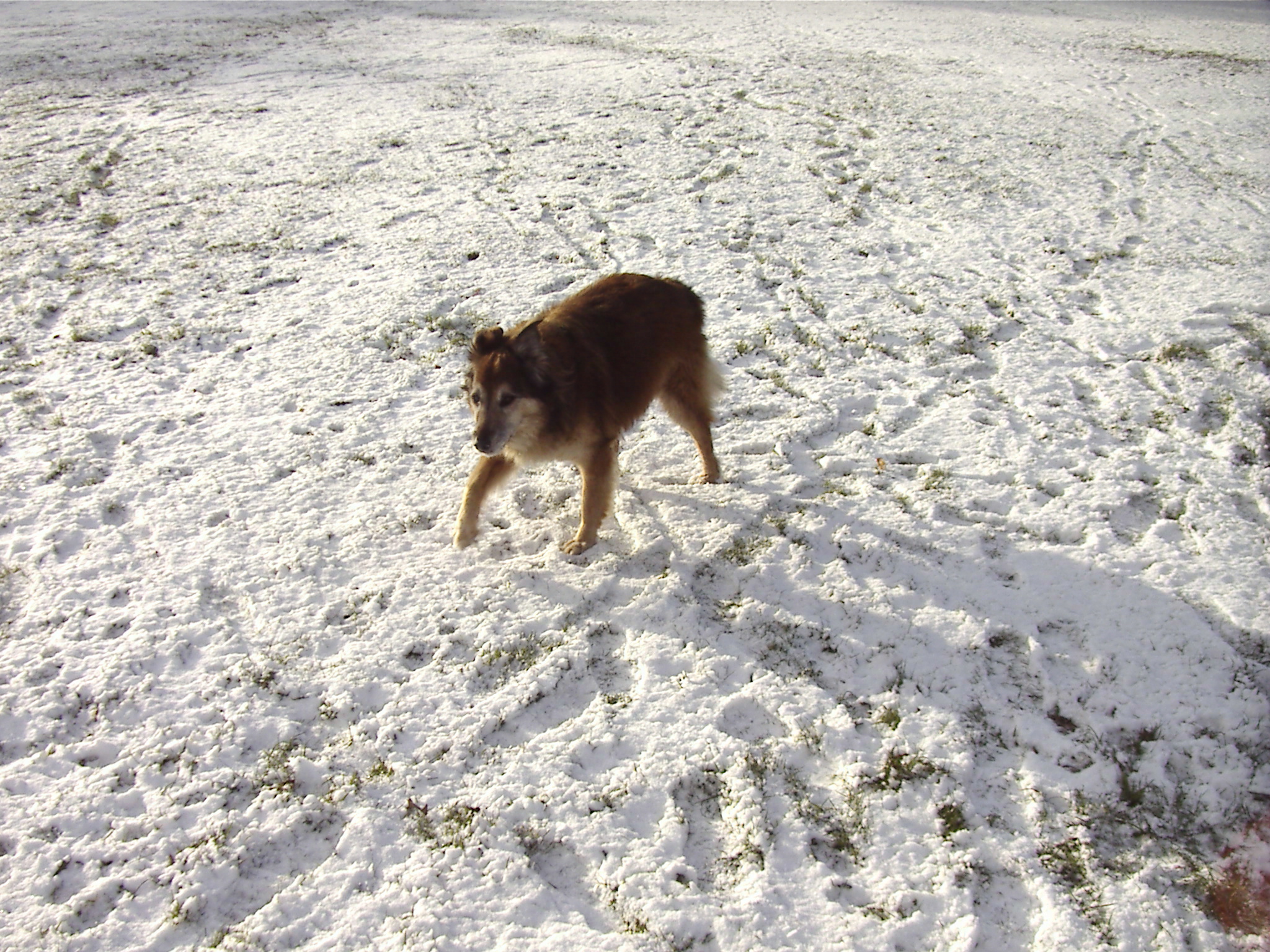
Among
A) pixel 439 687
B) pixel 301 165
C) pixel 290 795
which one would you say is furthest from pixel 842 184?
pixel 290 795

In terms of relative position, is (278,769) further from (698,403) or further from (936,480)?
(936,480)

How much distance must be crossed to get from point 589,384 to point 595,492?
0.62 metres

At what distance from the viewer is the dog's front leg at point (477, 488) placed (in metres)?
4.14

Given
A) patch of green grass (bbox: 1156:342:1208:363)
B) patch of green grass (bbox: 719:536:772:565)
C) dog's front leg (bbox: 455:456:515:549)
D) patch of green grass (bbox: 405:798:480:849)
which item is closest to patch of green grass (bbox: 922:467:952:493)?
patch of green grass (bbox: 719:536:772:565)

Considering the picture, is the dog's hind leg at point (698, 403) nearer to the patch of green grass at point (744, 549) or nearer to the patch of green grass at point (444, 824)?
the patch of green grass at point (744, 549)

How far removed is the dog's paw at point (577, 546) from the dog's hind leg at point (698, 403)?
93 centimetres

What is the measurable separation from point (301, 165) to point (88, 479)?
666 cm

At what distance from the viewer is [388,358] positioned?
19.5ft

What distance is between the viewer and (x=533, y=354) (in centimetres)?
368

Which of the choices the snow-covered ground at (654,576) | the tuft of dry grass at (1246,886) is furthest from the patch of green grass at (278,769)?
the tuft of dry grass at (1246,886)

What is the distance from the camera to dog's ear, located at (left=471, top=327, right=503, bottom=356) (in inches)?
148

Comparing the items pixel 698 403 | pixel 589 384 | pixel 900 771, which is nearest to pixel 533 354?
pixel 589 384

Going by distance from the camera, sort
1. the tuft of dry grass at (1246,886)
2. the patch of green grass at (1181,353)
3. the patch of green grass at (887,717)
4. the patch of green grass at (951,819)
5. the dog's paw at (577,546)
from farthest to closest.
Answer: the patch of green grass at (1181,353) < the dog's paw at (577,546) < the patch of green grass at (887,717) < the patch of green grass at (951,819) < the tuft of dry grass at (1246,886)

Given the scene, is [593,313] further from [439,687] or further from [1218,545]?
[1218,545]
